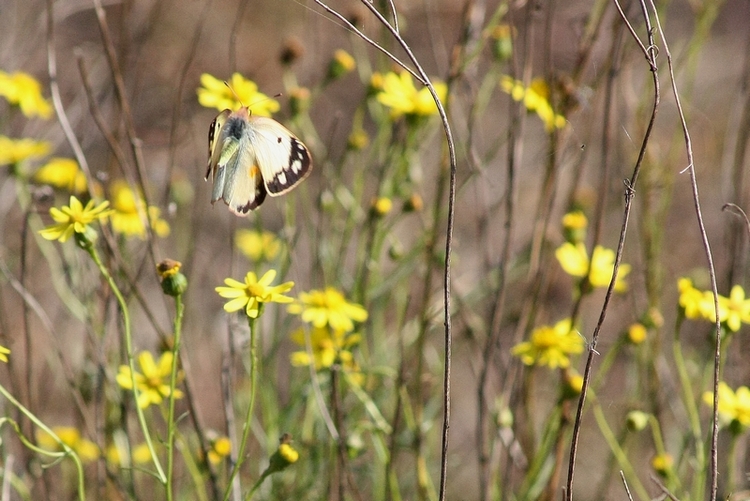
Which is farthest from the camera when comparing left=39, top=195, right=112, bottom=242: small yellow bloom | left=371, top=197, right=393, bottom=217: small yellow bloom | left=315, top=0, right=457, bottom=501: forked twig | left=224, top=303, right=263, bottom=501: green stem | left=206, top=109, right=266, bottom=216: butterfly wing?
left=371, top=197, right=393, bottom=217: small yellow bloom

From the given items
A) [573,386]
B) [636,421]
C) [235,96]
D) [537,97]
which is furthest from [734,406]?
[235,96]

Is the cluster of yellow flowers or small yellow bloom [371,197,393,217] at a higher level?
small yellow bloom [371,197,393,217]

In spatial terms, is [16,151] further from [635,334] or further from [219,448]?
[635,334]

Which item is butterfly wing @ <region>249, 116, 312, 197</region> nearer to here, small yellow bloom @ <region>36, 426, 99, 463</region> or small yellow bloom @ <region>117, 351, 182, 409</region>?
small yellow bloom @ <region>117, 351, 182, 409</region>

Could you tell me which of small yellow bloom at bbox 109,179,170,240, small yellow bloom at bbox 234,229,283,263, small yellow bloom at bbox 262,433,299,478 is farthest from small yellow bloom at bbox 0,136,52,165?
small yellow bloom at bbox 262,433,299,478

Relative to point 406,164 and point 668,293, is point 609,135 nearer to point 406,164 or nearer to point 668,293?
point 406,164

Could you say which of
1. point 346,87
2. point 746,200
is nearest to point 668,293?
point 746,200
